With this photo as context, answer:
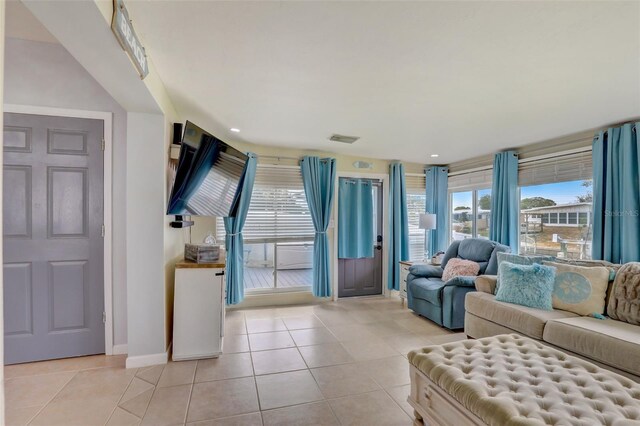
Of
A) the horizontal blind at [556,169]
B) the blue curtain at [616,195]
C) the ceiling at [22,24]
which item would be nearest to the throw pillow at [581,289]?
the blue curtain at [616,195]

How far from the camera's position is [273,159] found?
4281 millimetres

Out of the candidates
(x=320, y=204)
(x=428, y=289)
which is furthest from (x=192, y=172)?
(x=428, y=289)

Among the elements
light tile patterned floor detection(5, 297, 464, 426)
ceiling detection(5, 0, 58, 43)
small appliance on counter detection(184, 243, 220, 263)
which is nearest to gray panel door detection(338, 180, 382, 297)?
light tile patterned floor detection(5, 297, 464, 426)

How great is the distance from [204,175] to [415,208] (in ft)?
12.3

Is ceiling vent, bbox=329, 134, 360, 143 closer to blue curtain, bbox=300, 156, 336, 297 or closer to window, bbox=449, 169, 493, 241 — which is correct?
blue curtain, bbox=300, 156, 336, 297

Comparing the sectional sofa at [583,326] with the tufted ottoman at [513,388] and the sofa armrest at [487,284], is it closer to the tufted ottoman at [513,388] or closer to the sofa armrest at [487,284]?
the sofa armrest at [487,284]

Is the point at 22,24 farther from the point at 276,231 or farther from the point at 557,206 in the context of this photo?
the point at 557,206

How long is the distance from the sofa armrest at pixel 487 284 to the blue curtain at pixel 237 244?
2890 mm

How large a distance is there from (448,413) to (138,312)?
7.91 ft

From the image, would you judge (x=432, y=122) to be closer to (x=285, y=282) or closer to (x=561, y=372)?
(x=561, y=372)

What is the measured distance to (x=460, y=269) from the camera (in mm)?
3789

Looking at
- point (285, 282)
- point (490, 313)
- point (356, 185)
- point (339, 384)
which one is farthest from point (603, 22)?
point (285, 282)

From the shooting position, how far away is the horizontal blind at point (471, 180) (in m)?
4.44

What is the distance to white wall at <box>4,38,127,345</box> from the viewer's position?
97.4 inches
